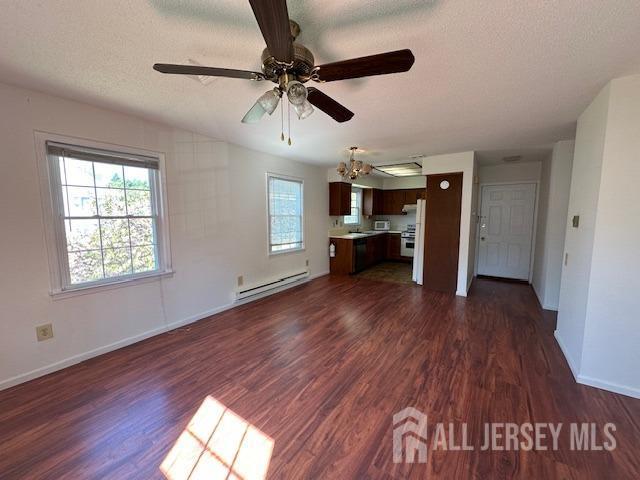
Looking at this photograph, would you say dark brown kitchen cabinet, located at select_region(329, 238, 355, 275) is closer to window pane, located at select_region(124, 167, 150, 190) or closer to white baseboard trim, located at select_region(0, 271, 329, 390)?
white baseboard trim, located at select_region(0, 271, 329, 390)

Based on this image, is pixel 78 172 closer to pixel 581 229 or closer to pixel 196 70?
pixel 196 70

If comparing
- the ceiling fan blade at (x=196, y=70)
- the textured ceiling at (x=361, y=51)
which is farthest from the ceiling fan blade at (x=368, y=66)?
the ceiling fan blade at (x=196, y=70)

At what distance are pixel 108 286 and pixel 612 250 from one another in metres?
4.40

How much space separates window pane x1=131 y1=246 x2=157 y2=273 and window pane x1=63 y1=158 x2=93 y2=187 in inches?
30.2

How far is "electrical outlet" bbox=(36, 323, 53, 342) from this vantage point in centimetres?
220

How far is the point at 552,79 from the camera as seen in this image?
189 centimetres

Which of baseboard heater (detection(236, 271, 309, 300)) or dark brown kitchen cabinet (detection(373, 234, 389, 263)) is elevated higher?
dark brown kitchen cabinet (detection(373, 234, 389, 263))

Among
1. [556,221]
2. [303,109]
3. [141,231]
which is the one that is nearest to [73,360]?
[141,231]

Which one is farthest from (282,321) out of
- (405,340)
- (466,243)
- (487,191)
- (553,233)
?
(487,191)

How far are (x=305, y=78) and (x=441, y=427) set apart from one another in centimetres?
231

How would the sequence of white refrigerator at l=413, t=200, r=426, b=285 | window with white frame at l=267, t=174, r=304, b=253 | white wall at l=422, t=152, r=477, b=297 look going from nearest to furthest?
white wall at l=422, t=152, r=477, b=297
window with white frame at l=267, t=174, r=304, b=253
white refrigerator at l=413, t=200, r=426, b=285

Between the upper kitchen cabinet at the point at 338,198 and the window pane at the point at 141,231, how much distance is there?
146 inches

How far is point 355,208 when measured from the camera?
278 inches

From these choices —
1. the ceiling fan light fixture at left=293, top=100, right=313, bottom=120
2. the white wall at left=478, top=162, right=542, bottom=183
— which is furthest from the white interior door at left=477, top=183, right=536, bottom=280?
the ceiling fan light fixture at left=293, top=100, right=313, bottom=120
